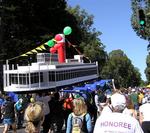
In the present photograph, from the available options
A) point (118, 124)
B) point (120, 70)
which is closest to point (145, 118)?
point (118, 124)

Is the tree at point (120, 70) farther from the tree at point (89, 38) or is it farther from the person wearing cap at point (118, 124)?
the person wearing cap at point (118, 124)

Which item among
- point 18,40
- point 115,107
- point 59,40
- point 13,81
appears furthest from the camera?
point 18,40

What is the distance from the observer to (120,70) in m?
138

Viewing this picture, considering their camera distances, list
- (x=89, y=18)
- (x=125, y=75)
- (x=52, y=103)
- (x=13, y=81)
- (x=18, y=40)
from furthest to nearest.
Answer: (x=125, y=75), (x=89, y=18), (x=18, y=40), (x=13, y=81), (x=52, y=103)

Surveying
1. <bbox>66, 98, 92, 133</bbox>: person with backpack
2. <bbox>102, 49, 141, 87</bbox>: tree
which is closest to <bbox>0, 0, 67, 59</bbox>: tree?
<bbox>66, 98, 92, 133</bbox>: person with backpack

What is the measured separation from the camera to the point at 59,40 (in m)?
48.1

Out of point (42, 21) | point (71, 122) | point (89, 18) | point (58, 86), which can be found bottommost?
point (71, 122)

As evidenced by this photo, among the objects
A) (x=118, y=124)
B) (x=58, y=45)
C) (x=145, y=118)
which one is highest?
(x=58, y=45)

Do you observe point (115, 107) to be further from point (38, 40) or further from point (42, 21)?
point (42, 21)

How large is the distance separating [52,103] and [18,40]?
3532 centimetres

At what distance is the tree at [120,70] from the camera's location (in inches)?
5100

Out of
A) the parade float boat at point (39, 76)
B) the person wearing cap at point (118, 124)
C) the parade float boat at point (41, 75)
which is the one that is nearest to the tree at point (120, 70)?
the parade float boat at point (41, 75)

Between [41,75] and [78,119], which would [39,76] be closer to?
[41,75]

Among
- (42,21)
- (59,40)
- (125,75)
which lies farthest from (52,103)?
(125,75)
